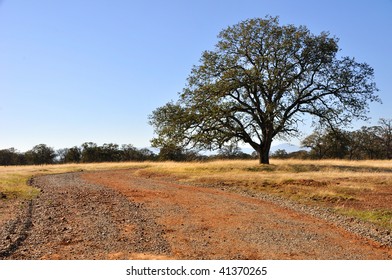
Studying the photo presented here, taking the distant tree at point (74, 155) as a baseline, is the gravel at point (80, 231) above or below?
below

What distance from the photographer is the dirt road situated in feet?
23.0

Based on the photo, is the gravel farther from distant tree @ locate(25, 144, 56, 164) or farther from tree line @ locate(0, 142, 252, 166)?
distant tree @ locate(25, 144, 56, 164)

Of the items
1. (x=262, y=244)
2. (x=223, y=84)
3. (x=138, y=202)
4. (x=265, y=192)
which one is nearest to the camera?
(x=262, y=244)

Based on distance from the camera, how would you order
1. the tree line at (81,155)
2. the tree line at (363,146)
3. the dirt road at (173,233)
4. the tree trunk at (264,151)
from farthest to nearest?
the tree line at (81,155) → the tree line at (363,146) → the tree trunk at (264,151) → the dirt road at (173,233)

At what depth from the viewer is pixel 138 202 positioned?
Answer: 12.8m

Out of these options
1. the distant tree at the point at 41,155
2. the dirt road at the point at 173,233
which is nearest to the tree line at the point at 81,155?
the distant tree at the point at 41,155

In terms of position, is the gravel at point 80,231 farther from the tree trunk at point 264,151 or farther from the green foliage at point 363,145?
the green foliage at point 363,145

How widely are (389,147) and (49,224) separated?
64.4 metres

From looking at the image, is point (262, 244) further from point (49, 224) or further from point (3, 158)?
point (3, 158)

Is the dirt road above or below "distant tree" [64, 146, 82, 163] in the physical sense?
below

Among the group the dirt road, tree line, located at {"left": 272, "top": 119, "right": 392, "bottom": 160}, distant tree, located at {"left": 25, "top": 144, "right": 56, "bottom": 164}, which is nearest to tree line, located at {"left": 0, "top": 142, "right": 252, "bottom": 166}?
distant tree, located at {"left": 25, "top": 144, "right": 56, "bottom": 164}

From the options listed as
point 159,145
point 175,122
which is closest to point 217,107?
point 175,122

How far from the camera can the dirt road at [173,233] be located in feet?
23.0

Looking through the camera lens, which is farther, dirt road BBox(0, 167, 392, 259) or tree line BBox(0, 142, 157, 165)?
tree line BBox(0, 142, 157, 165)
